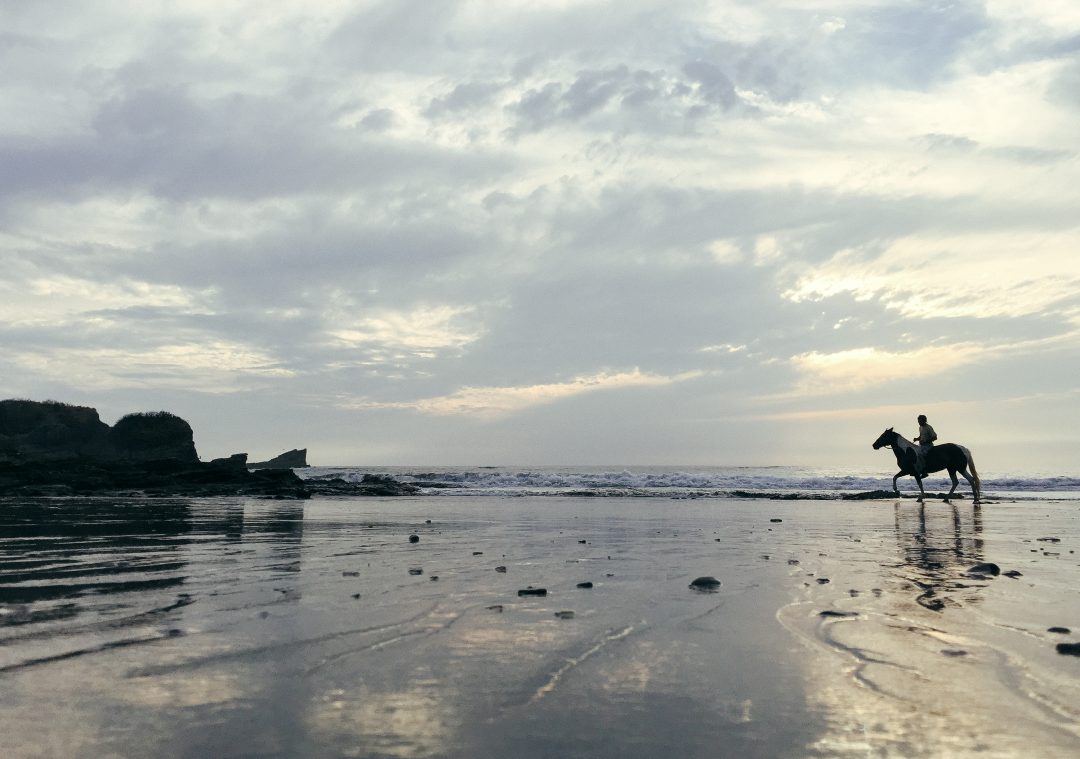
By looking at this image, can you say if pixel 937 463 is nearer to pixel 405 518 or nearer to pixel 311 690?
pixel 405 518

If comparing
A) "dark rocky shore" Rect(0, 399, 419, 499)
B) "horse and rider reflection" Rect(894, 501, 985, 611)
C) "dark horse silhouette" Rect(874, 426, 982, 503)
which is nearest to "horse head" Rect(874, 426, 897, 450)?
"dark horse silhouette" Rect(874, 426, 982, 503)

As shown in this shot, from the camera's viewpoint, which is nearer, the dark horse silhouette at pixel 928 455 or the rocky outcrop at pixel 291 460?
the dark horse silhouette at pixel 928 455

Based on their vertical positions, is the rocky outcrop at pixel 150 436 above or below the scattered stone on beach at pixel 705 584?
above

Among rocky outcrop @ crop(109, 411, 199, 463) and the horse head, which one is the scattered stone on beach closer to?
the horse head

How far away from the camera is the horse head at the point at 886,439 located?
28.9 metres

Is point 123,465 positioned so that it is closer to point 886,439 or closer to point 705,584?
point 886,439

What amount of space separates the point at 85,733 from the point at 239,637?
1758mm

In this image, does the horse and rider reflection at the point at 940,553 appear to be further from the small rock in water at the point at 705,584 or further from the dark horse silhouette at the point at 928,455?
the dark horse silhouette at the point at 928,455

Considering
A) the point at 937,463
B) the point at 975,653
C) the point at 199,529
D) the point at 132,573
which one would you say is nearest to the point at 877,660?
the point at 975,653

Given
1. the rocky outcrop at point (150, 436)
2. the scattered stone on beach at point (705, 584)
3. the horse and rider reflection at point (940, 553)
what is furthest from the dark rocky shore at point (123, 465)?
the scattered stone on beach at point (705, 584)

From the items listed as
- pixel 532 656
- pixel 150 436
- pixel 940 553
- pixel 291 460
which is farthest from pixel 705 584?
pixel 291 460

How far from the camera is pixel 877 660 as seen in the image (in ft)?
14.0

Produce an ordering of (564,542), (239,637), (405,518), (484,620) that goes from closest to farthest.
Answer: (239,637) < (484,620) < (564,542) < (405,518)

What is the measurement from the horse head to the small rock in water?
2459 centimetres
